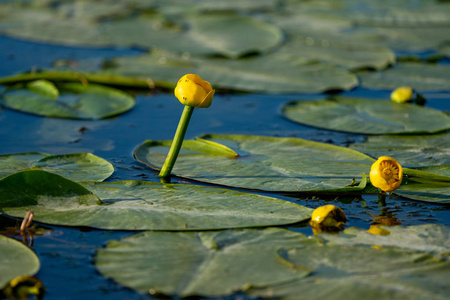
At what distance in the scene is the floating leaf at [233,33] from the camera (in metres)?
3.88

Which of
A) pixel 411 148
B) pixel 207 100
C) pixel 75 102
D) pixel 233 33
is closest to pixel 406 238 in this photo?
pixel 207 100

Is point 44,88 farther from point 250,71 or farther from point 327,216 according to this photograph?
point 327,216

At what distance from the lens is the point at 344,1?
5.57m

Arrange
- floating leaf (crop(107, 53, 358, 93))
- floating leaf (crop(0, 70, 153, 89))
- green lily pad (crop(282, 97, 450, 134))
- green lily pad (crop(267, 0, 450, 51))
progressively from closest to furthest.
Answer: green lily pad (crop(282, 97, 450, 134)) < floating leaf (crop(0, 70, 153, 89)) < floating leaf (crop(107, 53, 358, 93)) < green lily pad (crop(267, 0, 450, 51))

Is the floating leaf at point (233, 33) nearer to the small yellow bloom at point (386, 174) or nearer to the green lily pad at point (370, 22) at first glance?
the green lily pad at point (370, 22)

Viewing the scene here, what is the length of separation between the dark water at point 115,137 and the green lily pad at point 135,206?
39mm

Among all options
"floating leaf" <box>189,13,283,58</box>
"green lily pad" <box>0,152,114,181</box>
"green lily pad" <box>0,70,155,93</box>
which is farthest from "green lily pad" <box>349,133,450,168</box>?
"floating leaf" <box>189,13,283,58</box>

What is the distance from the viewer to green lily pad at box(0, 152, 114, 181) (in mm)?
1966

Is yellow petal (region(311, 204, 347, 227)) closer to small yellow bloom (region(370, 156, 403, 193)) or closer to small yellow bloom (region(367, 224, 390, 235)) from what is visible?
small yellow bloom (region(367, 224, 390, 235))

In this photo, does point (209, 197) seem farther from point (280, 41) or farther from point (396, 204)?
point (280, 41)

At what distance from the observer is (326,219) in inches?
65.7

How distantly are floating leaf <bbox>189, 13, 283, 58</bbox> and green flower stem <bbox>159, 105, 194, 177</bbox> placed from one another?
186 cm

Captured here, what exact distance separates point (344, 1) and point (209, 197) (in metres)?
4.26

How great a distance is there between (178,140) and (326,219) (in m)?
0.55
